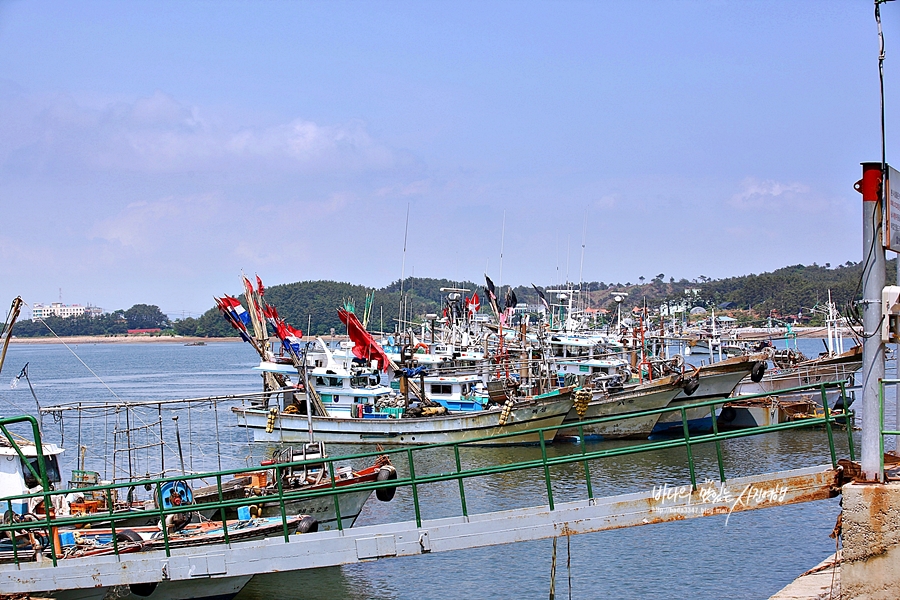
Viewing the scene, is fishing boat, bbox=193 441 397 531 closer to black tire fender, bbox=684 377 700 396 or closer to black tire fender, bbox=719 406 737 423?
black tire fender, bbox=684 377 700 396

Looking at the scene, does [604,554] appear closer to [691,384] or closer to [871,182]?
[871,182]

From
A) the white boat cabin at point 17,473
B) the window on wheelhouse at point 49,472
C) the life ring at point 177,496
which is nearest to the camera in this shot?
the white boat cabin at point 17,473

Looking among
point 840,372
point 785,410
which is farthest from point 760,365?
point 840,372

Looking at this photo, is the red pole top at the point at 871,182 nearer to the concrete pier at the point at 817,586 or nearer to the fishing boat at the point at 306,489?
the concrete pier at the point at 817,586

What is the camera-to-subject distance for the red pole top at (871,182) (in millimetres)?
9337

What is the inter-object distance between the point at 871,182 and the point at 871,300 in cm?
121

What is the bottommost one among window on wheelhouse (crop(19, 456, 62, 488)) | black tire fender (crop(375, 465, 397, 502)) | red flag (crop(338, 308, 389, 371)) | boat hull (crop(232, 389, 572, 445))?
boat hull (crop(232, 389, 572, 445))

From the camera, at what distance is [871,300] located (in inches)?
370

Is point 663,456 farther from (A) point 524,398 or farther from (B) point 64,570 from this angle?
(B) point 64,570

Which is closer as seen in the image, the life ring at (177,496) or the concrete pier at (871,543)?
the concrete pier at (871,543)

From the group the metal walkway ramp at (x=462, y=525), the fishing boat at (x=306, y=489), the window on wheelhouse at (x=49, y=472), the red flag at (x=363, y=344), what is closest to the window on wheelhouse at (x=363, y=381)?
the red flag at (x=363, y=344)

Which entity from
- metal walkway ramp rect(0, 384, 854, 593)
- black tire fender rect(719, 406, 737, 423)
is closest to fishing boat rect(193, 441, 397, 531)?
metal walkway ramp rect(0, 384, 854, 593)

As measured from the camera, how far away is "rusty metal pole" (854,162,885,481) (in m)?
9.29

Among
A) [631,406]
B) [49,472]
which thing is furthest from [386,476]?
[631,406]
